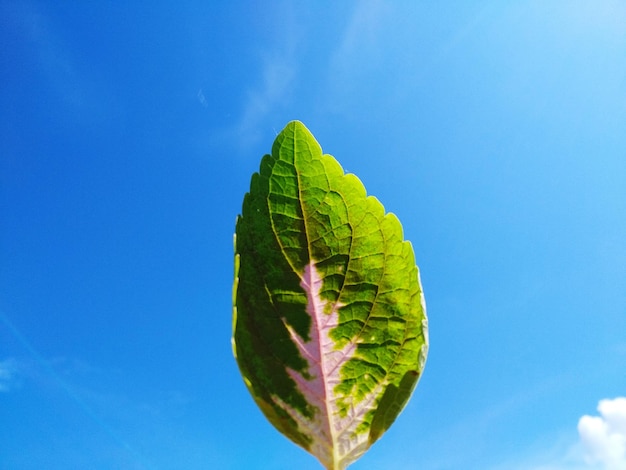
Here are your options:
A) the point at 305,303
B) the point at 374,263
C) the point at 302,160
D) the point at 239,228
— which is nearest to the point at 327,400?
the point at 305,303

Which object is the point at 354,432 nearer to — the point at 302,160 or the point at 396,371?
the point at 396,371

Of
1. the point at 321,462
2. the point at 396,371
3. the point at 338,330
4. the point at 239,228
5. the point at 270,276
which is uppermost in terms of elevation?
the point at 239,228

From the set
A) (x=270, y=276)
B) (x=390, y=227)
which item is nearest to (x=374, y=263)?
(x=390, y=227)

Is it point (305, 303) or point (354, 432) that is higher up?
point (305, 303)

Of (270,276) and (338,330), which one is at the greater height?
(270,276)

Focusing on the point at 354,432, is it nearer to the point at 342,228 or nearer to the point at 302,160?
the point at 342,228

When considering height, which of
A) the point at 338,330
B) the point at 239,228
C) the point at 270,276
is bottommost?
the point at 338,330
